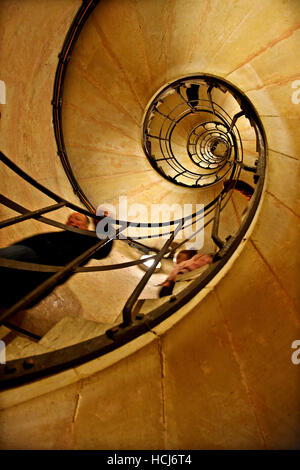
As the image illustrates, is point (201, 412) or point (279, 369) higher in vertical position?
point (279, 369)

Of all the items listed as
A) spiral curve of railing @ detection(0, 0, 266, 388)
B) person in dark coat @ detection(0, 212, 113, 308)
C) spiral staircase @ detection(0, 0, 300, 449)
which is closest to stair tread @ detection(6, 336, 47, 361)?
spiral staircase @ detection(0, 0, 300, 449)

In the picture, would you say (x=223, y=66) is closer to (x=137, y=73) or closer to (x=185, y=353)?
(x=137, y=73)

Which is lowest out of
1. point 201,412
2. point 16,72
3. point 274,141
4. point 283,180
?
point 201,412

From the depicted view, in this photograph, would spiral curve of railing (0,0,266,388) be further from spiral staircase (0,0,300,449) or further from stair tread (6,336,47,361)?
stair tread (6,336,47,361)

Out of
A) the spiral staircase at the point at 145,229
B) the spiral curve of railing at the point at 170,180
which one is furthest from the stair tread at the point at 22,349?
the spiral curve of railing at the point at 170,180

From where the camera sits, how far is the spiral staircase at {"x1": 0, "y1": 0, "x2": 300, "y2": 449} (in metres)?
1.18

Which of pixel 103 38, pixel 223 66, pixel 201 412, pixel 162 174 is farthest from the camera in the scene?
pixel 162 174

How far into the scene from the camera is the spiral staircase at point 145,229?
1.18m

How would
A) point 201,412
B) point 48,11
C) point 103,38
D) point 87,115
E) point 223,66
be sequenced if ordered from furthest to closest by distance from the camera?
1. point 87,115
2. point 103,38
3. point 223,66
4. point 48,11
5. point 201,412

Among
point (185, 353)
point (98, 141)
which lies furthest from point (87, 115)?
point (185, 353)

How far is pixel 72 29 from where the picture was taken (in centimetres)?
334

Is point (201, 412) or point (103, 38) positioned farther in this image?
point (103, 38)

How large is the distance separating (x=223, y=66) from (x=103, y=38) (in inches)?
73.5

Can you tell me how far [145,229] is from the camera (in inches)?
203
